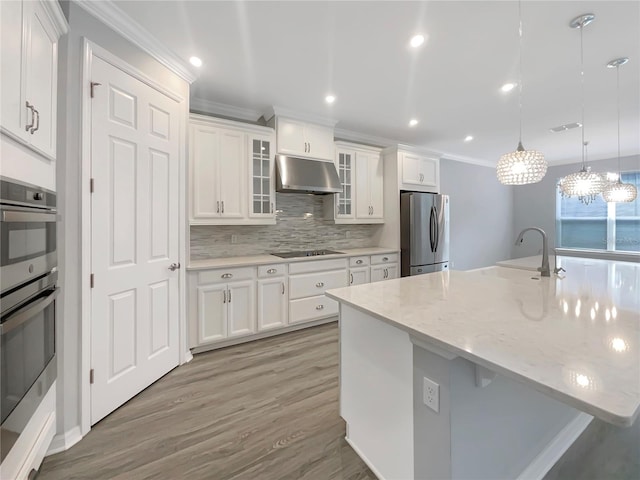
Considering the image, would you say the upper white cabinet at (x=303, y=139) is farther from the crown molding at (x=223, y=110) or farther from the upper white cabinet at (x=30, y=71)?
the upper white cabinet at (x=30, y=71)

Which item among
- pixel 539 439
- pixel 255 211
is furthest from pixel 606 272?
pixel 255 211

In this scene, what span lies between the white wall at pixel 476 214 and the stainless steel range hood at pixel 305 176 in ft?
9.60

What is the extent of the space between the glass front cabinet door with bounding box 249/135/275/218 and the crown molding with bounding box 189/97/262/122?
459 millimetres

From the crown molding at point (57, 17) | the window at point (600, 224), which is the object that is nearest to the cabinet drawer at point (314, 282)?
the crown molding at point (57, 17)

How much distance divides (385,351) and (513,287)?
37.9 inches

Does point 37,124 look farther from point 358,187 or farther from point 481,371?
point 358,187

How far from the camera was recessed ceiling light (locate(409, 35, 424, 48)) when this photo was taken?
2.05 m

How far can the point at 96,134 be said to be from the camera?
5.70ft

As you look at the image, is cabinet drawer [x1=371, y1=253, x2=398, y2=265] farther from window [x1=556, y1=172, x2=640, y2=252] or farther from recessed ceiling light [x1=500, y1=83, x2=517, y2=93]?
window [x1=556, y1=172, x2=640, y2=252]

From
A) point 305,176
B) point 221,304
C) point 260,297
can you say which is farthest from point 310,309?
point 305,176

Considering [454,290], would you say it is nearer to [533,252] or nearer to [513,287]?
[513,287]

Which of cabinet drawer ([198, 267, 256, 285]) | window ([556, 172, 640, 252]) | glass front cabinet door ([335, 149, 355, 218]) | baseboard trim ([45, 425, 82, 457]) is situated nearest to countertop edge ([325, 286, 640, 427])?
baseboard trim ([45, 425, 82, 457])

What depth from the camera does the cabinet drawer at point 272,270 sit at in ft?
9.75

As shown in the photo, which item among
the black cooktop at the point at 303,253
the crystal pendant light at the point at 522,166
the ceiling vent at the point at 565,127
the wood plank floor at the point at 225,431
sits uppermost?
the ceiling vent at the point at 565,127
